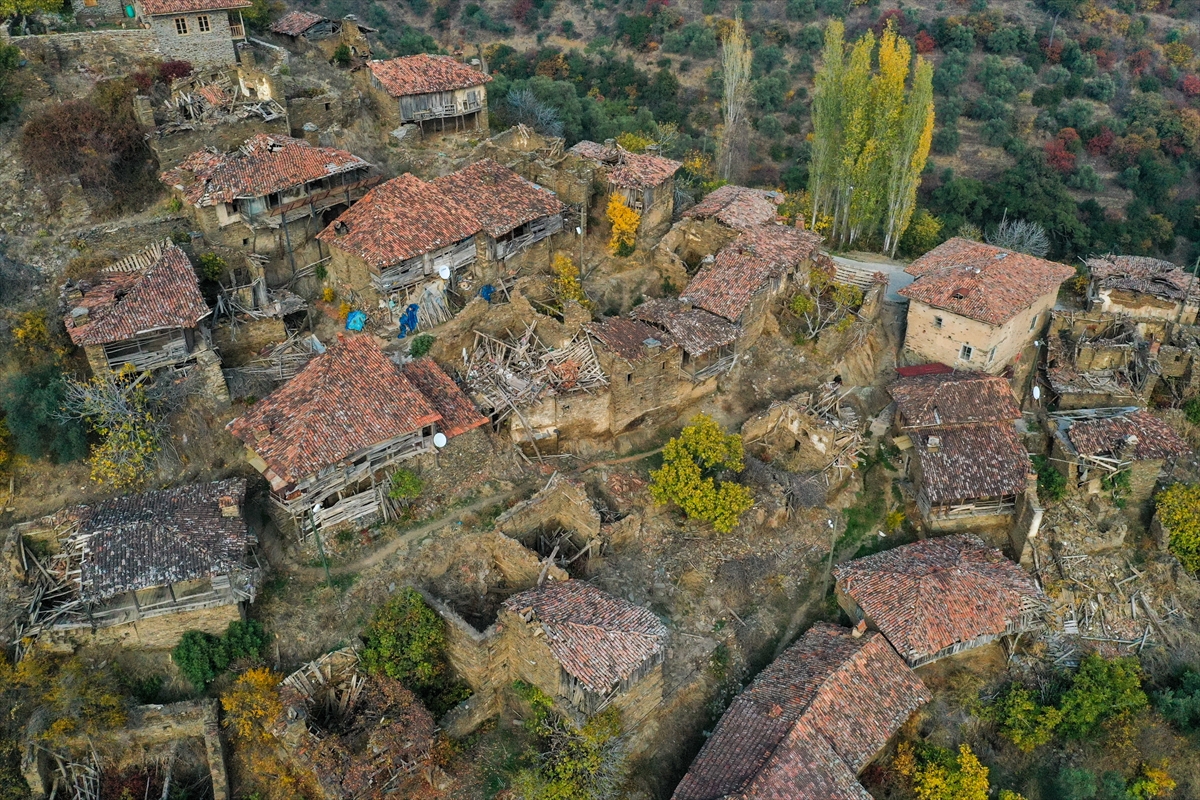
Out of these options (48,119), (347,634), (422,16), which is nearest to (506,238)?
(347,634)

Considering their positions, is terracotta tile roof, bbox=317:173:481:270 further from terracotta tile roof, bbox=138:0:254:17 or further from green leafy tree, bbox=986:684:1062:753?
green leafy tree, bbox=986:684:1062:753

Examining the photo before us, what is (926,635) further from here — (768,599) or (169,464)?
(169,464)

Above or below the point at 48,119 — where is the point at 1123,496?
below

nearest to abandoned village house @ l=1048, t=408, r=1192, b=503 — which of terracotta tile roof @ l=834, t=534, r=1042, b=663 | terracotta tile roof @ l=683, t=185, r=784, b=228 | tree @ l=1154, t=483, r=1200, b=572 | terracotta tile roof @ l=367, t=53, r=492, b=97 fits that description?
tree @ l=1154, t=483, r=1200, b=572

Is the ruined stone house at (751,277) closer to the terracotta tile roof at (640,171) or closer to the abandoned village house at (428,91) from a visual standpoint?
the terracotta tile roof at (640,171)

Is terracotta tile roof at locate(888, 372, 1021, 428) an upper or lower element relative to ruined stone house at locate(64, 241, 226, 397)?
lower

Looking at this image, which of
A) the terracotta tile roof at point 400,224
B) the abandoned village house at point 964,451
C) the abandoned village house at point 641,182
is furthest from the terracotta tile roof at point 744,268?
the terracotta tile roof at point 400,224
